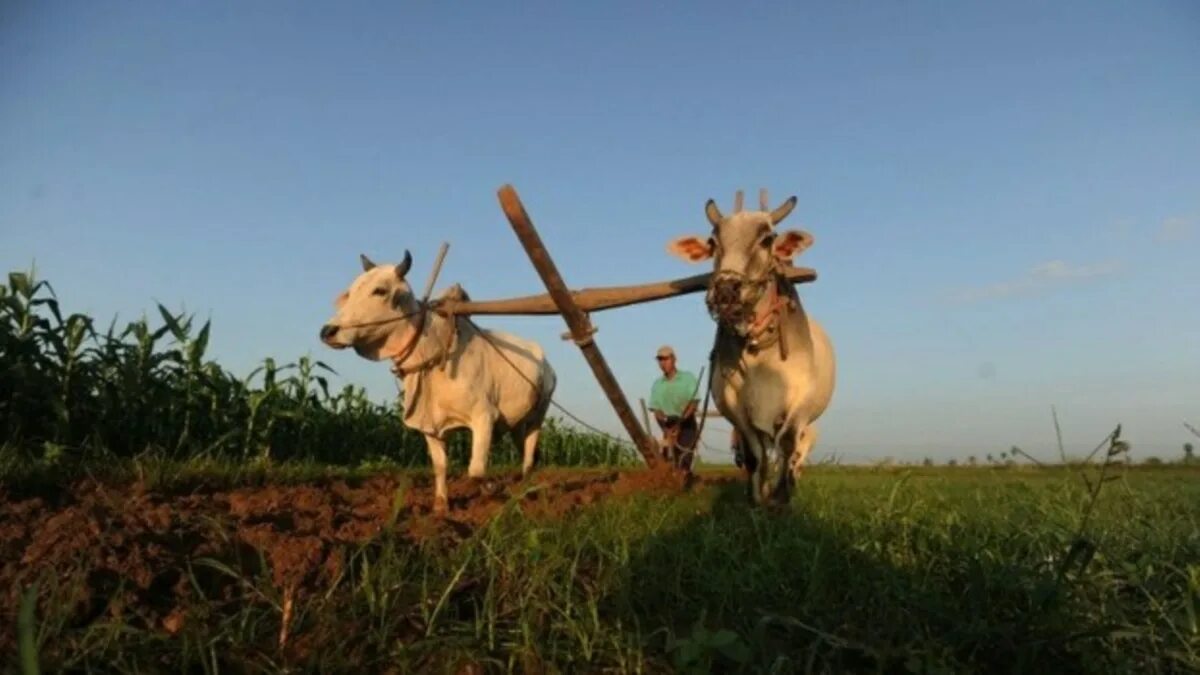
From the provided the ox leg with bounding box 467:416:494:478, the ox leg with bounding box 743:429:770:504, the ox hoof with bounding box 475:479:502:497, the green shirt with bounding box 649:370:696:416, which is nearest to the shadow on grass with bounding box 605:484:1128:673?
the ox leg with bounding box 743:429:770:504

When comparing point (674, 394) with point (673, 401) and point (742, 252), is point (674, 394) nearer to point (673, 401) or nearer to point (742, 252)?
point (673, 401)

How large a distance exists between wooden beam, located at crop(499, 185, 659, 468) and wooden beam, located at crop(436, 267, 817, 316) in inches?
3.7

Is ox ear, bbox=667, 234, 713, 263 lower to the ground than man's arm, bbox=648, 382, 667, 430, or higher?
higher

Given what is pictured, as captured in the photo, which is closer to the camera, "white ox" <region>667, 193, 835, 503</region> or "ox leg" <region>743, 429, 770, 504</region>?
"white ox" <region>667, 193, 835, 503</region>

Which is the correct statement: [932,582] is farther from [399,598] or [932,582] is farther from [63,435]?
[63,435]

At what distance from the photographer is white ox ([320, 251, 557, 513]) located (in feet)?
21.6

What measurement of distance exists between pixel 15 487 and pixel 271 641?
4304 mm

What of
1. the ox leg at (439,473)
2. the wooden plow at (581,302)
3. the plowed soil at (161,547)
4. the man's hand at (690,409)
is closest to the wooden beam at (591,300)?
Result: the wooden plow at (581,302)

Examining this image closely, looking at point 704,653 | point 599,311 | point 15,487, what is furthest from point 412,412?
point 704,653

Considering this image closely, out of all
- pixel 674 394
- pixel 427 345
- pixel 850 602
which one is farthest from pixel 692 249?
pixel 674 394

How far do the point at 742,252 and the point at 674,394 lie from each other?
5.78 meters

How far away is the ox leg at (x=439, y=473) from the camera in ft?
19.1

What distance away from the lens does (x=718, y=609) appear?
2926 mm

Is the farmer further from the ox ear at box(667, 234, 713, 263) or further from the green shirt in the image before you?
the ox ear at box(667, 234, 713, 263)
